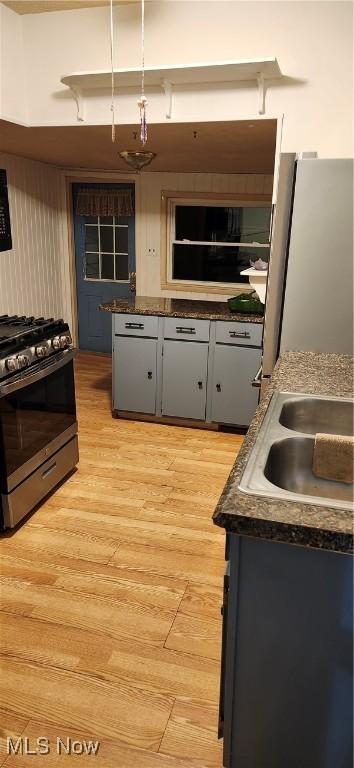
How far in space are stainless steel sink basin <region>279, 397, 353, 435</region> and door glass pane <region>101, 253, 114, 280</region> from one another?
4452 millimetres

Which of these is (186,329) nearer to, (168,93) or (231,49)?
(168,93)

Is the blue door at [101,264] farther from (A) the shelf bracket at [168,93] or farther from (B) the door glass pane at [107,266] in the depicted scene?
(A) the shelf bracket at [168,93]

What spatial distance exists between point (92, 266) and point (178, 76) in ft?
10.6

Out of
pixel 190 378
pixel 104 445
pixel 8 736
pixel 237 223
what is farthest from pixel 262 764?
pixel 237 223

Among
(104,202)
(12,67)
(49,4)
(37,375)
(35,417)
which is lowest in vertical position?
(35,417)

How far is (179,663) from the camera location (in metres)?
1.83

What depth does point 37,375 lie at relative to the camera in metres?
2.54

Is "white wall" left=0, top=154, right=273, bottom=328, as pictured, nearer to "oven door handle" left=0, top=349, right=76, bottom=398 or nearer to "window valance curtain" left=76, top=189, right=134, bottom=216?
"window valance curtain" left=76, top=189, right=134, bottom=216

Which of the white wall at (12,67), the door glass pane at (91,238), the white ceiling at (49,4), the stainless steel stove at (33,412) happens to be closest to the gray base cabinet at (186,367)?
the stainless steel stove at (33,412)

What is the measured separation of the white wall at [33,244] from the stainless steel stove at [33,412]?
2.27 m

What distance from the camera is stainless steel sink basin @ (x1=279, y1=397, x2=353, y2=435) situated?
170 cm

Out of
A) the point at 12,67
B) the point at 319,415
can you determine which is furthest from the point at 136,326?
the point at 319,415

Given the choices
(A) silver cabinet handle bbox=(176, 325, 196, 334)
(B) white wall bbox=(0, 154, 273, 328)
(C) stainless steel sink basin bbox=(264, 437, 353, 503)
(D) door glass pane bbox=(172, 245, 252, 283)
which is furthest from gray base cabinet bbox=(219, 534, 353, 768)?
(D) door glass pane bbox=(172, 245, 252, 283)

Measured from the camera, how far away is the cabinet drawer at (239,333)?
144 inches
